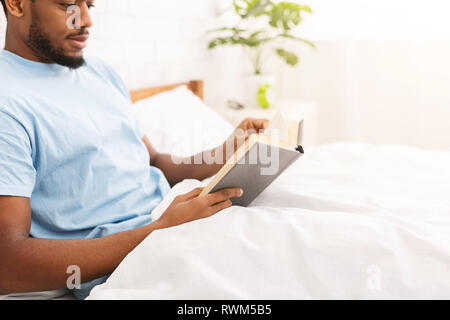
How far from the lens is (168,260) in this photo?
66 cm

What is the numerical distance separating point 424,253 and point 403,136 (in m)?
2.03

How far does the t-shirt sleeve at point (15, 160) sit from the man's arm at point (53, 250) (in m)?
0.02

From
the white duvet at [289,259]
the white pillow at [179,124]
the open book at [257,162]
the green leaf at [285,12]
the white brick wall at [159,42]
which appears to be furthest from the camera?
the green leaf at [285,12]

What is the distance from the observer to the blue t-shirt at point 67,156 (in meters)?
0.75

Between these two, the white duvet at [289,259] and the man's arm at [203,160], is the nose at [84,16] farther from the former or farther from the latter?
the white duvet at [289,259]

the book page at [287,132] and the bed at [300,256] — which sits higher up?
the book page at [287,132]

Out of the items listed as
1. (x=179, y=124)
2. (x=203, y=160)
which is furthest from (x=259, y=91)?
(x=203, y=160)

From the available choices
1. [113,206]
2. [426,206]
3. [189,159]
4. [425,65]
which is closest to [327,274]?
[426,206]

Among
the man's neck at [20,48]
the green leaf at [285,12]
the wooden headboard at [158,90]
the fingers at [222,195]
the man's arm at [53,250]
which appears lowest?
the man's arm at [53,250]

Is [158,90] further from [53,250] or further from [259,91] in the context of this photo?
[53,250]

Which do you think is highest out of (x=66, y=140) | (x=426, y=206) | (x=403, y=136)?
(x=66, y=140)

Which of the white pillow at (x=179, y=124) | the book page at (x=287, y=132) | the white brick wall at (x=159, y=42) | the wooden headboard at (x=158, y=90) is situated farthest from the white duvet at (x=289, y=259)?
the wooden headboard at (x=158, y=90)

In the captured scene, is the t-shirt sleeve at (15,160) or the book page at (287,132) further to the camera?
the book page at (287,132)
